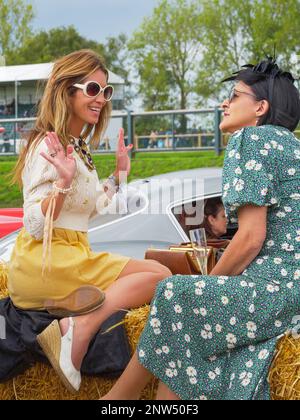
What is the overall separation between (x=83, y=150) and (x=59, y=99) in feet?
0.94

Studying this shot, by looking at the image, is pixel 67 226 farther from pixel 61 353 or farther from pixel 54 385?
pixel 54 385

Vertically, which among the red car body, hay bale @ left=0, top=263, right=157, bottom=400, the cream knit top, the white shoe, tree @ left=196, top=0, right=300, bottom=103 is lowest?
hay bale @ left=0, top=263, right=157, bottom=400

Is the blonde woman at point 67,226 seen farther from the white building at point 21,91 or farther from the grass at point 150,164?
the white building at point 21,91

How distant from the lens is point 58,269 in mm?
3562

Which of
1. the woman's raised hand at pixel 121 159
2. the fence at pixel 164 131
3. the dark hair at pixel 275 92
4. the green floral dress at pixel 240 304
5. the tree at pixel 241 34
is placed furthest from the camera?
the tree at pixel 241 34

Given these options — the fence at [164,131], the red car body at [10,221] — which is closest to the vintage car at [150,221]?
the red car body at [10,221]

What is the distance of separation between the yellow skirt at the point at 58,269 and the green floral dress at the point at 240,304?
584 mm

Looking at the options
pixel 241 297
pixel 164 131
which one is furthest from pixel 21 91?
pixel 241 297

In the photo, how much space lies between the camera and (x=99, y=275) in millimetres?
3684

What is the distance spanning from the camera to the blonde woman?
3.47 m

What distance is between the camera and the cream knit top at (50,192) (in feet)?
11.7

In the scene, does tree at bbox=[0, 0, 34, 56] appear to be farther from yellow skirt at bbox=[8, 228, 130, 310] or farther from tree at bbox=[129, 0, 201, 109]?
yellow skirt at bbox=[8, 228, 130, 310]

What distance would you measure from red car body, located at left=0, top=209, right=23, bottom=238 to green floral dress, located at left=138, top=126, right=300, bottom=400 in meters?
3.42

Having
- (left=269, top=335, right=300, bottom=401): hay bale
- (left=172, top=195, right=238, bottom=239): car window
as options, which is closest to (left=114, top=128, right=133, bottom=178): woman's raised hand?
(left=172, top=195, right=238, bottom=239): car window
